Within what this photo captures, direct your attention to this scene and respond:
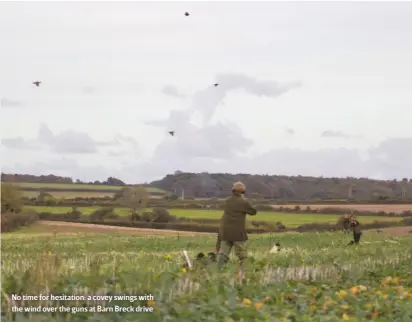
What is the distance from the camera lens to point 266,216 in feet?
203

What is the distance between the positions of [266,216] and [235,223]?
4811 centimetres

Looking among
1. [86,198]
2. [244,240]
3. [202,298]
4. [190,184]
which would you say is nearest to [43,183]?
[86,198]

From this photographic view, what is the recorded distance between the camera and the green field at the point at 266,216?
187ft

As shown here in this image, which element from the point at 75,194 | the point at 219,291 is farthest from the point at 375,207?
the point at 219,291

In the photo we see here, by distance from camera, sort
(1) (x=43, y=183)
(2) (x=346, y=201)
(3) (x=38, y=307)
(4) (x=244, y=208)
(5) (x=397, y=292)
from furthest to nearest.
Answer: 1. (1) (x=43, y=183)
2. (2) (x=346, y=201)
3. (4) (x=244, y=208)
4. (5) (x=397, y=292)
5. (3) (x=38, y=307)

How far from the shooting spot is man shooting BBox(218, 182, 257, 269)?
14.0m

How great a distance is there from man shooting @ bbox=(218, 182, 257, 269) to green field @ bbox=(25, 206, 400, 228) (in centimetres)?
4023

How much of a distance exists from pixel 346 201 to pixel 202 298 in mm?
63690

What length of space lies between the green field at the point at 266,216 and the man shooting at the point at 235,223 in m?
40.2

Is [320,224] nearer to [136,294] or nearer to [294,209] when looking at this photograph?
[294,209]

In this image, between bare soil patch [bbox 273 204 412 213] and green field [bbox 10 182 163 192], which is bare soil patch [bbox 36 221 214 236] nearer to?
bare soil patch [bbox 273 204 412 213]

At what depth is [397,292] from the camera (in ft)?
37.0

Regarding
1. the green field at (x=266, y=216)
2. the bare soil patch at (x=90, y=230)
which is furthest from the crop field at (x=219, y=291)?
the green field at (x=266, y=216)

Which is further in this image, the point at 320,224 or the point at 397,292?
the point at 320,224
